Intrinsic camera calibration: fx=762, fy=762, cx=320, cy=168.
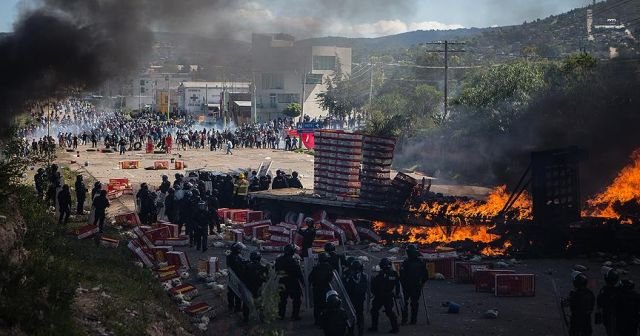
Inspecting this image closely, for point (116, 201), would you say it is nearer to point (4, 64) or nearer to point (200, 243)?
point (200, 243)

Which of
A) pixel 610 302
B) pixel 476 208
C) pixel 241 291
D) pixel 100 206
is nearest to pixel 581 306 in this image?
pixel 610 302

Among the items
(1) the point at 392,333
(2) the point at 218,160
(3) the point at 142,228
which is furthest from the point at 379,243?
(2) the point at 218,160

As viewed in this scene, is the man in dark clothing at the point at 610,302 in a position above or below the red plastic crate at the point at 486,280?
above

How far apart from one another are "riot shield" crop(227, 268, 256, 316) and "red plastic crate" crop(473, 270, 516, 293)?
5212 mm

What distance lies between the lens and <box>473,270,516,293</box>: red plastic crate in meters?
15.7

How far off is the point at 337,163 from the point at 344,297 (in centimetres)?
1218

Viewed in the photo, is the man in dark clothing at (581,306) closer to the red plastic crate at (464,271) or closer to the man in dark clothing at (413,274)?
the man in dark clothing at (413,274)

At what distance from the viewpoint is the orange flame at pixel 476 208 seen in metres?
19.6

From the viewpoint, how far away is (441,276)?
17.1 metres

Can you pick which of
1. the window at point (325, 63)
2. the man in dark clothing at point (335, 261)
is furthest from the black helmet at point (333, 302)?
the window at point (325, 63)

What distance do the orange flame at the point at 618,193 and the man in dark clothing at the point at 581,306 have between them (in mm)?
9779

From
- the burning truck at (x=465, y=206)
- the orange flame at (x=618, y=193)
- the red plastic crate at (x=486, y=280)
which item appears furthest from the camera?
the orange flame at (x=618, y=193)

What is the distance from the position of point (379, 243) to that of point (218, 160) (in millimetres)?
28745

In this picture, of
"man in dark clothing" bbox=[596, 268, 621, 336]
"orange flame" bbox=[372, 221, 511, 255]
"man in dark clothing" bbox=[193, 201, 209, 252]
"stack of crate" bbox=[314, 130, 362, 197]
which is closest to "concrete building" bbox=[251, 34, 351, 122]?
"stack of crate" bbox=[314, 130, 362, 197]
